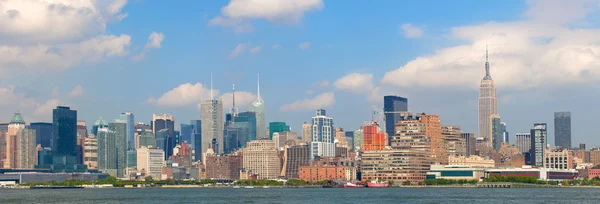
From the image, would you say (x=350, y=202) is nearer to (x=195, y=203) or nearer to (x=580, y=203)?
(x=195, y=203)

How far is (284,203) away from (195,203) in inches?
685

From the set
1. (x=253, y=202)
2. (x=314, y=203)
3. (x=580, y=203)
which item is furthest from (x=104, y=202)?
(x=580, y=203)

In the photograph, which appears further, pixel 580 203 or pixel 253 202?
Answer: pixel 253 202

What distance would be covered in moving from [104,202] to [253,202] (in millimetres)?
27202

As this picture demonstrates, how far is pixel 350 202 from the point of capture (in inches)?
6713

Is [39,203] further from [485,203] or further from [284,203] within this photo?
[485,203]

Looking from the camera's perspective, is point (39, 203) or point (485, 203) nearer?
point (485, 203)

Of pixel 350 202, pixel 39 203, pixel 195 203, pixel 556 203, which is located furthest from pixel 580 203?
pixel 39 203

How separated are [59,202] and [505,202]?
80.4m

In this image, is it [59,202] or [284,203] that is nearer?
[284,203]

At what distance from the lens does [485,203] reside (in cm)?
16375

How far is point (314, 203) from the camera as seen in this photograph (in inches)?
6624

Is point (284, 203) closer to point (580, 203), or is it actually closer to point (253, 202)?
point (253, 202)

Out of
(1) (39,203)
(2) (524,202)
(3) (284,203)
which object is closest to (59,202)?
(1) (39,203)
